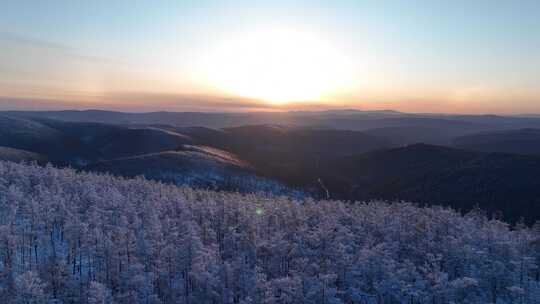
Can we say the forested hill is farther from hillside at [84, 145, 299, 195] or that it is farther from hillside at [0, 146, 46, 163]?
hillside at [0, 146, 46, 163]

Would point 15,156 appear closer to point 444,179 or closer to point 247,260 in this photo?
point 247,260

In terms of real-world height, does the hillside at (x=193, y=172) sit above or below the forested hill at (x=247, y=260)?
below

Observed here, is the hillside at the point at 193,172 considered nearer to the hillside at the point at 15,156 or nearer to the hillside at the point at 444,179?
the hillside at the point at 15,156

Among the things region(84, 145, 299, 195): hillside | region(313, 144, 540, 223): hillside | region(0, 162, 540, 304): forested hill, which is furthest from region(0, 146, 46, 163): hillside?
region(313, 144, 540, 223): hillside

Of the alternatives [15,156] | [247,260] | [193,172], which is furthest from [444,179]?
[15,156]

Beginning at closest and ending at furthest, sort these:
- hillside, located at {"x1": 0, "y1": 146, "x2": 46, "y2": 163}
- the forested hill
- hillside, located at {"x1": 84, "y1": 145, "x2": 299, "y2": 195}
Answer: the forested hill
hillside, located at {"x1": 84, "y1": 145, "x2": 299, "y2": 195}
hillside, located at {"x1": 0, "y1": 146, "x2": 46, "y2": 163}

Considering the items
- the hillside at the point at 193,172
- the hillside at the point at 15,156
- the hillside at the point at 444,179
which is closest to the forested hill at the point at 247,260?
the hillside at the point at 444,179

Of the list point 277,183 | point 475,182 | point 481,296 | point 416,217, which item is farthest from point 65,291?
point 475,182

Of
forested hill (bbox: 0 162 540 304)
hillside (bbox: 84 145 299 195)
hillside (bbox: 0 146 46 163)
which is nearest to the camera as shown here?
forested hill (bbox: 0 162 540 304)
